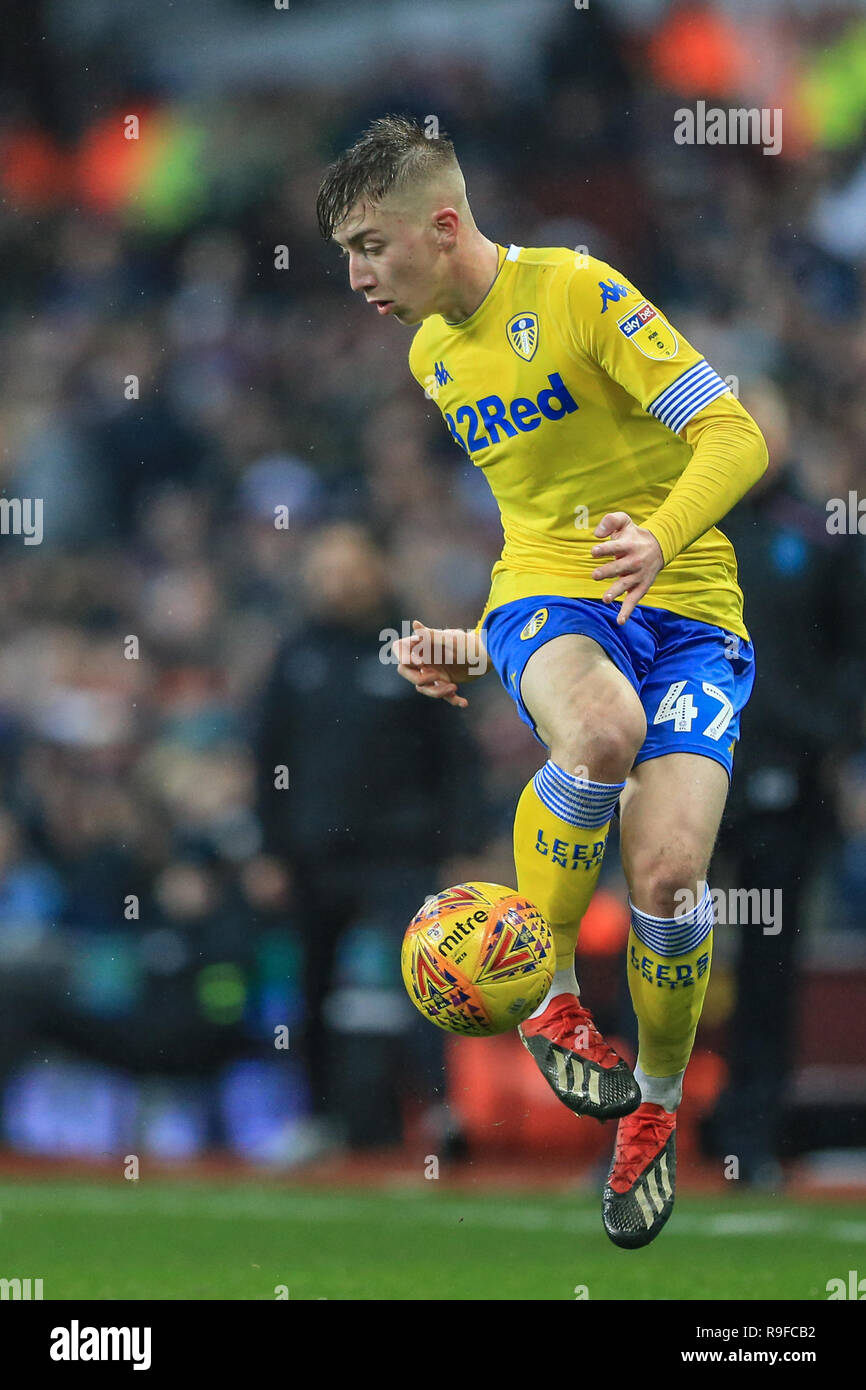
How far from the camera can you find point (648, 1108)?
4.89 metres

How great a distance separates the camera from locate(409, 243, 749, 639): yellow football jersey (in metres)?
4.63

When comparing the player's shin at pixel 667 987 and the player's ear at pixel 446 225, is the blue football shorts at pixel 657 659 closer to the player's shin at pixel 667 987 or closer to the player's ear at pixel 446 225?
the player's shin at pixel 667 987

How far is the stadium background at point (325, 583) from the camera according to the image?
7590 millimetres

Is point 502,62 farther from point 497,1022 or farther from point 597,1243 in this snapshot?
point 497,1022

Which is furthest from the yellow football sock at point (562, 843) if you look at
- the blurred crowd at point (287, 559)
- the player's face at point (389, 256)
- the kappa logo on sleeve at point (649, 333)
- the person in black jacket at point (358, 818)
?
the person in black jacket at point (358, 818)

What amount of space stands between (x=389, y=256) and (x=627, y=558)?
1087mm

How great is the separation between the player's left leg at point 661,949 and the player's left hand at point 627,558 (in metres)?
0.66

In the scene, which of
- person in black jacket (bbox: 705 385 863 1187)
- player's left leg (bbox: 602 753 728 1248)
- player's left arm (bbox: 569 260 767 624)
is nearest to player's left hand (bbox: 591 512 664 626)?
player's left arm (bbox: 569 260 767 624)

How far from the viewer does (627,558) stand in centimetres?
410

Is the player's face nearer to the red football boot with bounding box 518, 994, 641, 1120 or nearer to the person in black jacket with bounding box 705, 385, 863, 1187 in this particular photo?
the red football boot with bounding box 518, 994, 641, 1120

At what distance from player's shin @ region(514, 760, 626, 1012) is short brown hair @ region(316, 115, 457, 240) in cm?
143

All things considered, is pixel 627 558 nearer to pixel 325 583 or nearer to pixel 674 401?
pixel 674 401

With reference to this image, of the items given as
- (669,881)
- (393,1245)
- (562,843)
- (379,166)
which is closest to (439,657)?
(562,843)
